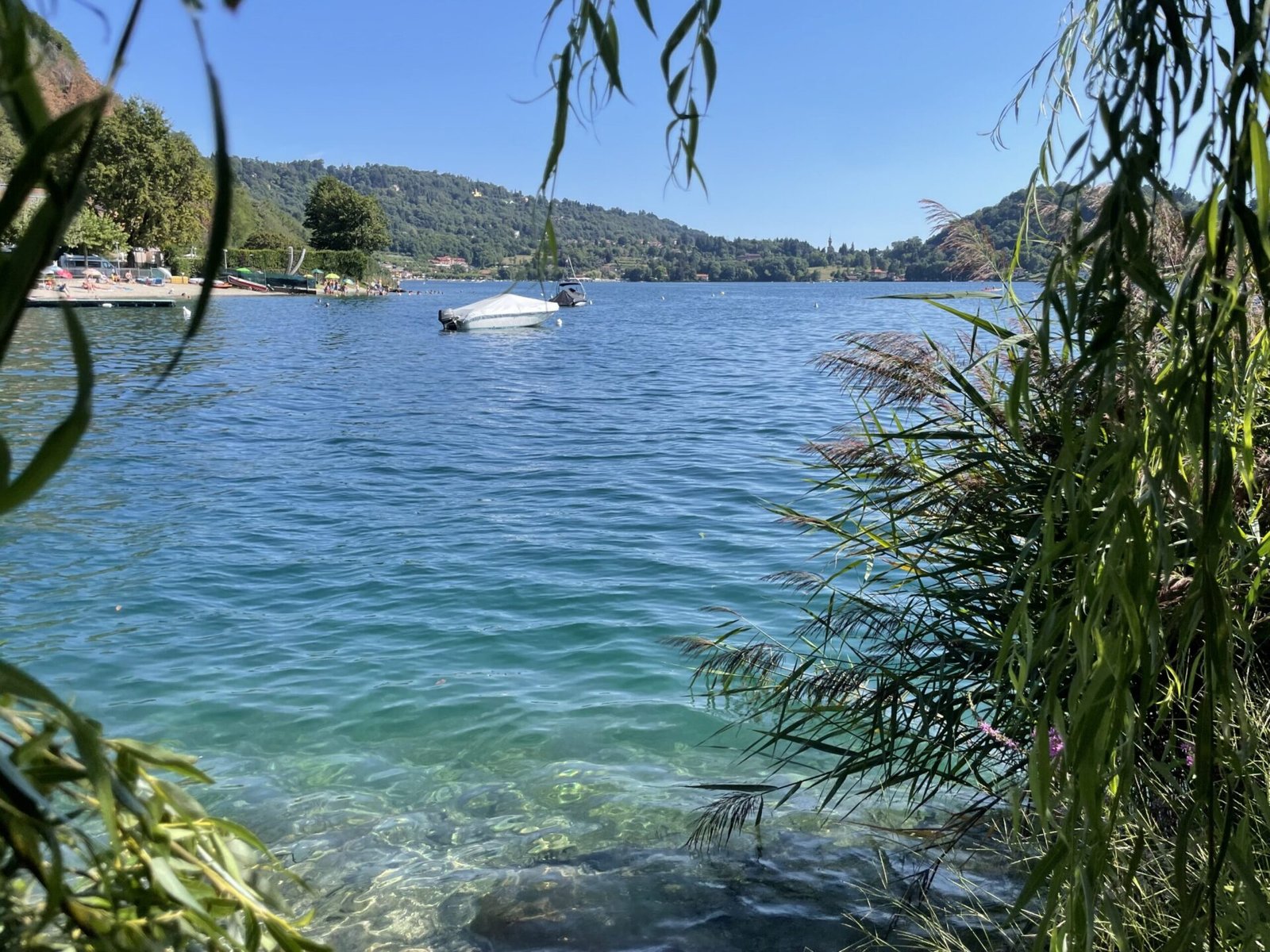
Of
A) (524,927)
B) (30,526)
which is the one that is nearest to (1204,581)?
(524,927)

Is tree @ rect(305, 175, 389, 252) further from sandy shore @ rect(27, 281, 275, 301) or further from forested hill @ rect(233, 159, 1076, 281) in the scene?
sandy shore @ rect(27, 281, 275, 301)

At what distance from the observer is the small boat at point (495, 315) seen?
47.2 m

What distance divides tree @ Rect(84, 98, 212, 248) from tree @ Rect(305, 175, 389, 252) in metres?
20.1

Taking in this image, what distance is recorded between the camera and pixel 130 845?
93 centimetres

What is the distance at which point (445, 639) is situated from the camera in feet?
27.1

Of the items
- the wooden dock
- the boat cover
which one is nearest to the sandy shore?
the wooden dock

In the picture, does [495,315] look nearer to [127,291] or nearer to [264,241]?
[127,291]

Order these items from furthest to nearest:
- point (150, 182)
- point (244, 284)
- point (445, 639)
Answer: point (244, 284) → point (150, 182) → point (445, 639)

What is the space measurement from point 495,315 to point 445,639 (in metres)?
41.4

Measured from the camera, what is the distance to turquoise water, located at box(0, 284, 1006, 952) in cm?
468

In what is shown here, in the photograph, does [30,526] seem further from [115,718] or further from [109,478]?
[115,718]

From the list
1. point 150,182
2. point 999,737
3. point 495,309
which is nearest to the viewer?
point 999,737

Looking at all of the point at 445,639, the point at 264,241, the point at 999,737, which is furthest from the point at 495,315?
the point at 264,241

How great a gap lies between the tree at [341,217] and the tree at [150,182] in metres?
20.1
